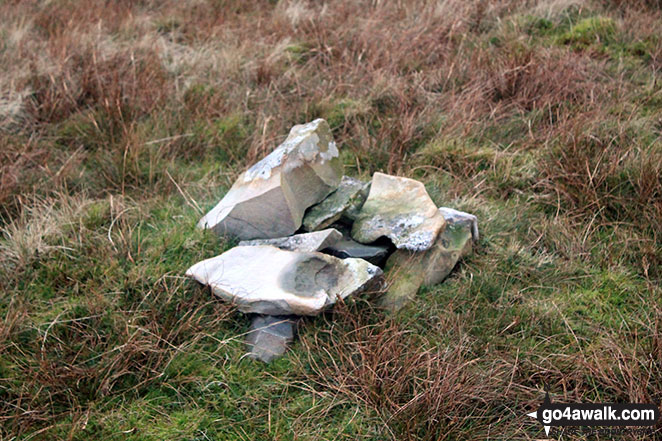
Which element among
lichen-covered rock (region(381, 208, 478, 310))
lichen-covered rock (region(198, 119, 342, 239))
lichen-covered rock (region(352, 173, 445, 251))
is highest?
lichen-covered rock (region(198, 119, 342, 239))

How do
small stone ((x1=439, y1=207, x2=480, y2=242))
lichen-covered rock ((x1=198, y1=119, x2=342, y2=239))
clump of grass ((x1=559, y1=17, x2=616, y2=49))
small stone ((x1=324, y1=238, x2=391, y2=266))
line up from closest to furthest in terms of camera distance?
small stone ((x1=324, y1=238, x2=391, y2=266)), lichen-covered rock ((x1=198, y1=119, x2=342, y2=239)), small stone ((x1=439, y1=207, x2=480, y2=242)), clump of grass ((x1=559, y1=17, x2=616, y2=49))

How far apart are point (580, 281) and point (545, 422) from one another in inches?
44.5

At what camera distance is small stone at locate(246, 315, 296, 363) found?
2.92 metres

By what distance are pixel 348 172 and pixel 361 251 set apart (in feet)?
4.25

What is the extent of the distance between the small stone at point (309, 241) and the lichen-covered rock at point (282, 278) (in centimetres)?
11

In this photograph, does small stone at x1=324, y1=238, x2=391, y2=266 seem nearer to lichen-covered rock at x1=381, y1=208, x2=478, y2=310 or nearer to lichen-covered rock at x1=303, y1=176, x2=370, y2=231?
lichen-covered rock at x1=381, y1=208, x2=478, y2=310

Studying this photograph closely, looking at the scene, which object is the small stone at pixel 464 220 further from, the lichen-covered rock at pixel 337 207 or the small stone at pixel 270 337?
the small stone at pixel 270 337

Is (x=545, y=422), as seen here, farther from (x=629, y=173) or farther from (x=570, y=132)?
(x=570, y=132)

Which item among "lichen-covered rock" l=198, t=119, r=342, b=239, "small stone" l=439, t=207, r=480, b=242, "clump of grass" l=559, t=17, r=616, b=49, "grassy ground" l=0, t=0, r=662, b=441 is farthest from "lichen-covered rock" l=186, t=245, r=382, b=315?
"clump of grass" l=559, t=17, r=616, b=49

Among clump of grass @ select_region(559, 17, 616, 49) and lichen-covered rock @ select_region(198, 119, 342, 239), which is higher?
lichen-covered rock @ select_region(198, 119, 342, 239)

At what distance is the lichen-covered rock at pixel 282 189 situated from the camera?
344cm

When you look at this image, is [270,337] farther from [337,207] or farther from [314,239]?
[337,207]

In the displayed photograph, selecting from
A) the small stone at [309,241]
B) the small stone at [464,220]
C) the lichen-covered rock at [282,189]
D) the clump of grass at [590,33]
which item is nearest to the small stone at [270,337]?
the small stone at [309,241]

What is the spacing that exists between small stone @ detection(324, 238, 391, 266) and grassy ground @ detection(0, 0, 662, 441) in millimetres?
308
